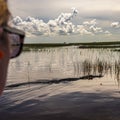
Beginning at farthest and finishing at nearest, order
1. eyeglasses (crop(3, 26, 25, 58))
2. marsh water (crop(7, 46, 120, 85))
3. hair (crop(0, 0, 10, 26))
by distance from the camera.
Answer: marsh water (crop(7, 46, 120, 85)) → eyeglasses (crop(3, 26, 25, 58)) → hair (crop(0, 0, 10, 26))

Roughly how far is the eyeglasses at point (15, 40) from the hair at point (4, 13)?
0.14ft

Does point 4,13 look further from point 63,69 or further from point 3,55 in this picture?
point 63,69

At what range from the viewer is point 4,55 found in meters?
1.26

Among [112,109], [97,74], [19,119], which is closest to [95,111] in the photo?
[112,109]

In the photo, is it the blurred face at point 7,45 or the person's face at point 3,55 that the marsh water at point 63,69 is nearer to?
the blurred face at point 7,45

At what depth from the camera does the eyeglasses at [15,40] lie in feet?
4.47

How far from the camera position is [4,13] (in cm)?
122

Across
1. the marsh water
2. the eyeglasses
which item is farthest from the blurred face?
the marsh water

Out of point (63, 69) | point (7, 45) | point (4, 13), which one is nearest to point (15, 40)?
point (7, 45)

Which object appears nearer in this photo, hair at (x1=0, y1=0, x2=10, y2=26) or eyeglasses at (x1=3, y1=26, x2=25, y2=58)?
hair at (x1=0, y1=0, x2=10, y2=26)

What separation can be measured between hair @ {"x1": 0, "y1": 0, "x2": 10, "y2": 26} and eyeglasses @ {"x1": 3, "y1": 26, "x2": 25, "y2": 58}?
0.04 meters

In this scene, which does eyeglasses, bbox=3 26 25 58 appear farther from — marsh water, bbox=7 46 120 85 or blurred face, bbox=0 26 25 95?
marsh water, bbox=7 46 120 85

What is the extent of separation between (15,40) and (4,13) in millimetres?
260

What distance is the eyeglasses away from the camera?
1.36 m
